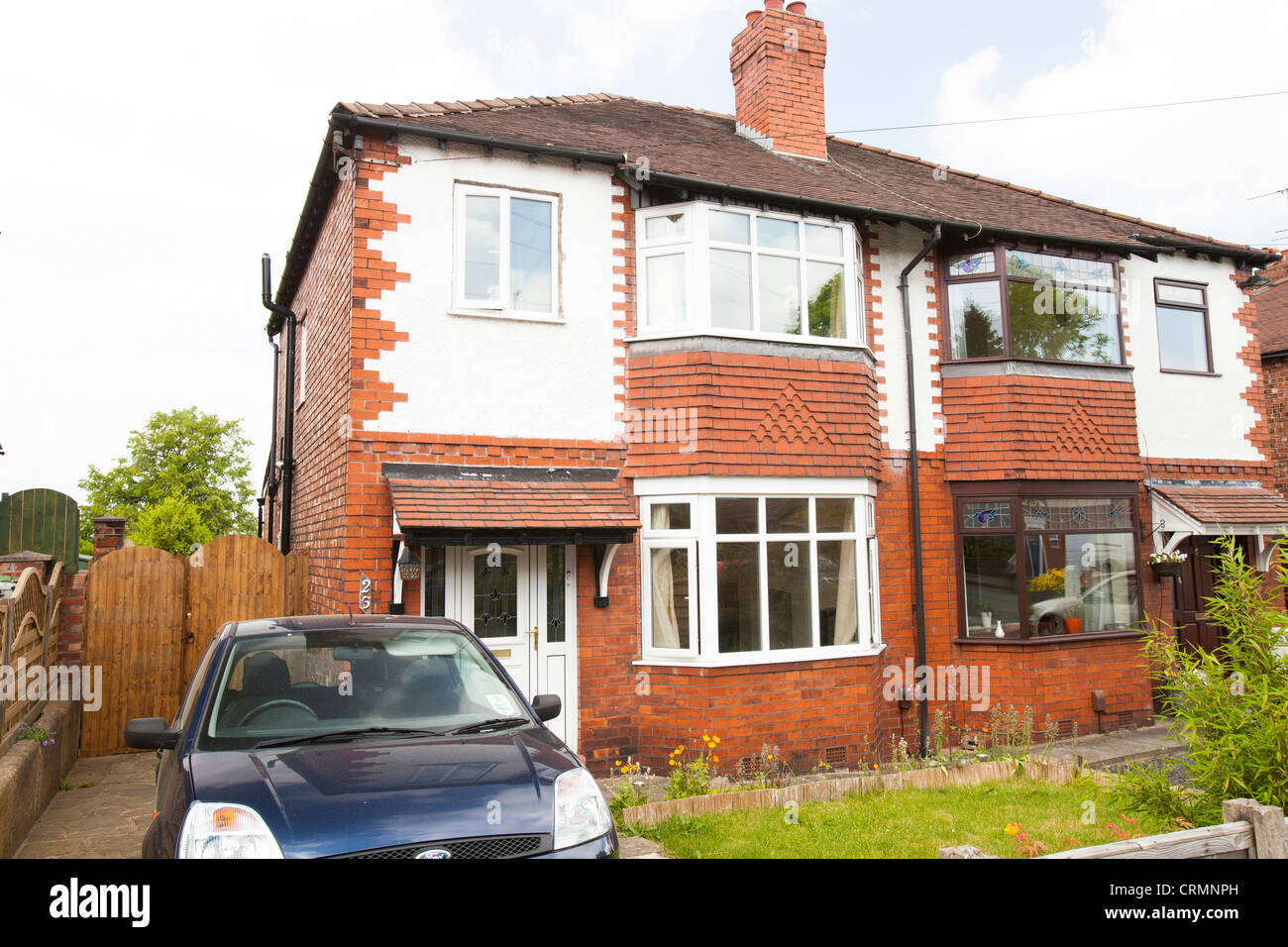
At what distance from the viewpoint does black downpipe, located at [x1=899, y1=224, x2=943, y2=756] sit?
10.1m

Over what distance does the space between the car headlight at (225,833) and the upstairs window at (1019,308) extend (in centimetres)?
967

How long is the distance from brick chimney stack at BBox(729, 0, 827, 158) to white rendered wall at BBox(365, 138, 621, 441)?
3908 mm

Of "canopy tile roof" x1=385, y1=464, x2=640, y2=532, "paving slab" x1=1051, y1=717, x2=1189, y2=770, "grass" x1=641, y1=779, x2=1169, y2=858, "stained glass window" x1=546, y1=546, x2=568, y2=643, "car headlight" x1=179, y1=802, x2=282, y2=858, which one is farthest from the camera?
"paving slab" x1=1051, y1=717, x2=1189, y2=770

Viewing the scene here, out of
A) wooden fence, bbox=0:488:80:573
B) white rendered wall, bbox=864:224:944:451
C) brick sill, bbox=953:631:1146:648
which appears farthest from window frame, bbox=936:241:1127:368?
wooden fence, bbox=0:488:80:573

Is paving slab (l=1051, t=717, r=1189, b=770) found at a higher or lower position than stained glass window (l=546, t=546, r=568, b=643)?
lower

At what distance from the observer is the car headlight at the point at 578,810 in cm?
341

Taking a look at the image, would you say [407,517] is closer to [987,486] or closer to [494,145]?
[494,145]

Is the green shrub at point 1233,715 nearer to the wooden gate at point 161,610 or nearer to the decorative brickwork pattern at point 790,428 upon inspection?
the decorative brickwork pattern at point 790,428

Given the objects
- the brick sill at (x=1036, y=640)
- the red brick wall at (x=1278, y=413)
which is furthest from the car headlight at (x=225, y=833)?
the red brick wall at (x=1278, y=413)

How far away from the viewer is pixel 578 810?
3531mm

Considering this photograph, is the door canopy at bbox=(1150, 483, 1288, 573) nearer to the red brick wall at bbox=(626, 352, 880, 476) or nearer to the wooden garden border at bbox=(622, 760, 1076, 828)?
the red brick wall at bbox=(626, 352, 880, 476)

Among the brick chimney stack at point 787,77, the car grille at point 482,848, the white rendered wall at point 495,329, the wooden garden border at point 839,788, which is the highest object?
the brick chimney stack at point 787,77

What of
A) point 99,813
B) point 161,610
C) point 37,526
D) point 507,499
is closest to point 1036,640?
point 507,499
